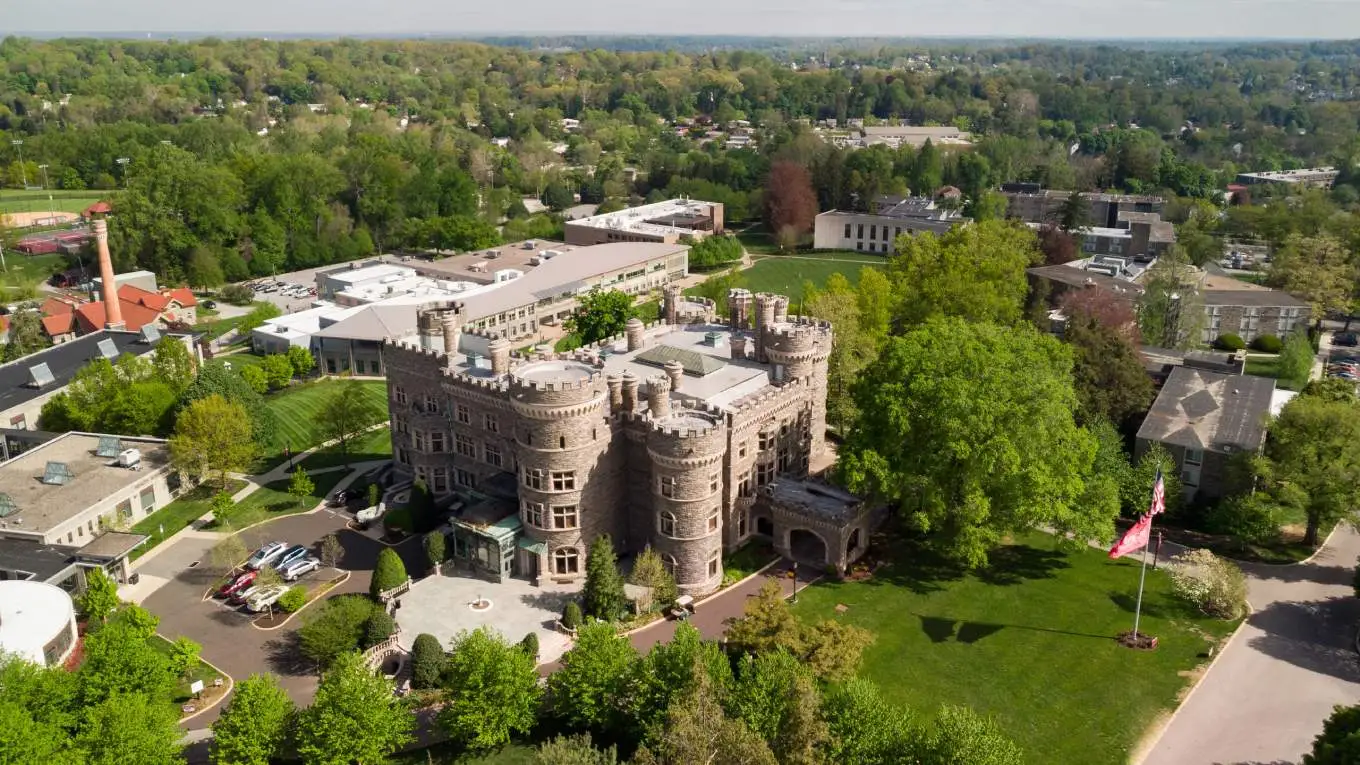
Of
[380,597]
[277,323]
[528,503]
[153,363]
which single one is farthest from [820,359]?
[277,323]

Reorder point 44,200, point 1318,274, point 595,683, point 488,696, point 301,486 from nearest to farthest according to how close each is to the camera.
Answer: point 488,696, point 595,683, point 301,486, point 1318,274, point 44,200

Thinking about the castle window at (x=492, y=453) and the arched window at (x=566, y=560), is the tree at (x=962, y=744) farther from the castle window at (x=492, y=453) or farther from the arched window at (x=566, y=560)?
the castle window at (x=492, y=453)

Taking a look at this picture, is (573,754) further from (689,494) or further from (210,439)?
(210,439)

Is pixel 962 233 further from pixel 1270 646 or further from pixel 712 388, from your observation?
pixel 1270 646

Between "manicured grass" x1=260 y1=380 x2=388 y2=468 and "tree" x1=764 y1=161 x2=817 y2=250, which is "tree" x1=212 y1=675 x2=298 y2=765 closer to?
"manicured grass" x1=260 y1=380 x2=388 y2=468

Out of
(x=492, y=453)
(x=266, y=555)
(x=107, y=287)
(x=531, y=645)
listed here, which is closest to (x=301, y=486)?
(x=266, y=555)
